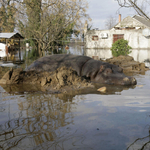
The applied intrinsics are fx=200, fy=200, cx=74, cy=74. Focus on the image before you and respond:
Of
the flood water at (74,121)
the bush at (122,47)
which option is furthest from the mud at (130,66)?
the bush at (122,47)

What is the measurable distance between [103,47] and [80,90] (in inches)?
1260

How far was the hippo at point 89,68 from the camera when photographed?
6562 millimetres

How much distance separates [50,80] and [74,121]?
121 inches

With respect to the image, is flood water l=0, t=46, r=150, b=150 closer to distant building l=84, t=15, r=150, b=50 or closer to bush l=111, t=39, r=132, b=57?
bush l=111, t=39, r=132, b=57

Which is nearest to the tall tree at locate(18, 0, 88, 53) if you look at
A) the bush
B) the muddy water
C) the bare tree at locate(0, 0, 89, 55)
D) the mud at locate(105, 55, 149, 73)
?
the bare tree at locate(0, 0, 89, 55)

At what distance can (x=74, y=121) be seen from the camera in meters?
3.18

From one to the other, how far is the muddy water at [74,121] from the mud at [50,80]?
71 centimetres

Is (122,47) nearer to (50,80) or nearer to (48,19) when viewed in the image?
(48,19)

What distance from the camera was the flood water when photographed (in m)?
2.49

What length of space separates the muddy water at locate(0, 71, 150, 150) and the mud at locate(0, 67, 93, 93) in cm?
71

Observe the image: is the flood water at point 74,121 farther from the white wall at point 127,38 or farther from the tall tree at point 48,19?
the white wall at point 127,38

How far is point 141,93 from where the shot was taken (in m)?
5.19

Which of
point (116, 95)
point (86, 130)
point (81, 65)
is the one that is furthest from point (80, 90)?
point (86, 130)

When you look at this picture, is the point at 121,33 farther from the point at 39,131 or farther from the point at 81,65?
the point at 39,131
